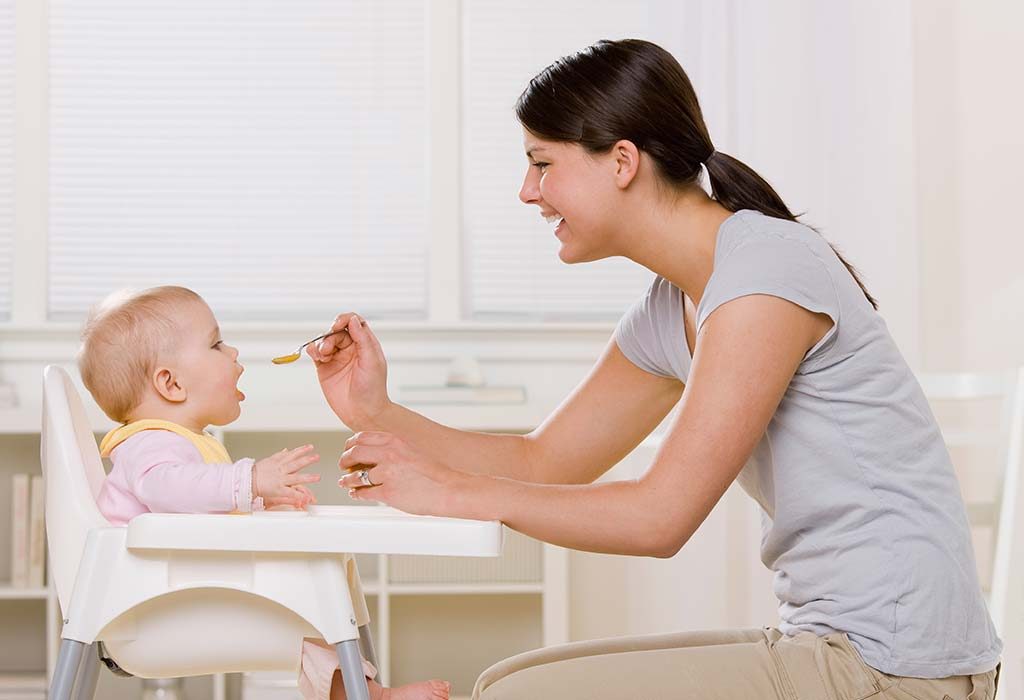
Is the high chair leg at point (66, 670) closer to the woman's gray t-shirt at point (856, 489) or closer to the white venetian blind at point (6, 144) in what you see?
the woman's gray t-shirt at point (856, 489)

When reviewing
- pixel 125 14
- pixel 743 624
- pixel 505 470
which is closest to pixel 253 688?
pixel 743 624

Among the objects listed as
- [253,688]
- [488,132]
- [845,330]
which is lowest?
[253,688]

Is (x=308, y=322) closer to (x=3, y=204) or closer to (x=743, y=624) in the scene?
(x=3, y=204)

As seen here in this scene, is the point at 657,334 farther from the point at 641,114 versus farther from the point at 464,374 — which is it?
the point at 464,374

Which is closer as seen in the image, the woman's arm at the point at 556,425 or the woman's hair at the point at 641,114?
the woman's hair at the point at 641,114

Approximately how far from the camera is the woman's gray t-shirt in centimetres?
114

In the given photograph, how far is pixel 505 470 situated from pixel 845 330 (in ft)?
1.82

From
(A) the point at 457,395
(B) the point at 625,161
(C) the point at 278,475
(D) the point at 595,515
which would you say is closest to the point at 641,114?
(B) the point at 625,161

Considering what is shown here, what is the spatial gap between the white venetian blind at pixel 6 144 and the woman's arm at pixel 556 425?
1863 mm

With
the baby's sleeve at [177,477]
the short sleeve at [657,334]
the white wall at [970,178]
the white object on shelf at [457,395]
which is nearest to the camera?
the baby's sleeve at [177,477]

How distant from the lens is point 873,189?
246 centimetres

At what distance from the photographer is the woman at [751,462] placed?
1133 millimetres

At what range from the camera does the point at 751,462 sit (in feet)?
4.34

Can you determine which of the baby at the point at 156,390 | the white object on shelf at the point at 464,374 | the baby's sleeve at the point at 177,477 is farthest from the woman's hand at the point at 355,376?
the white object on shelf at the point at 464,374
